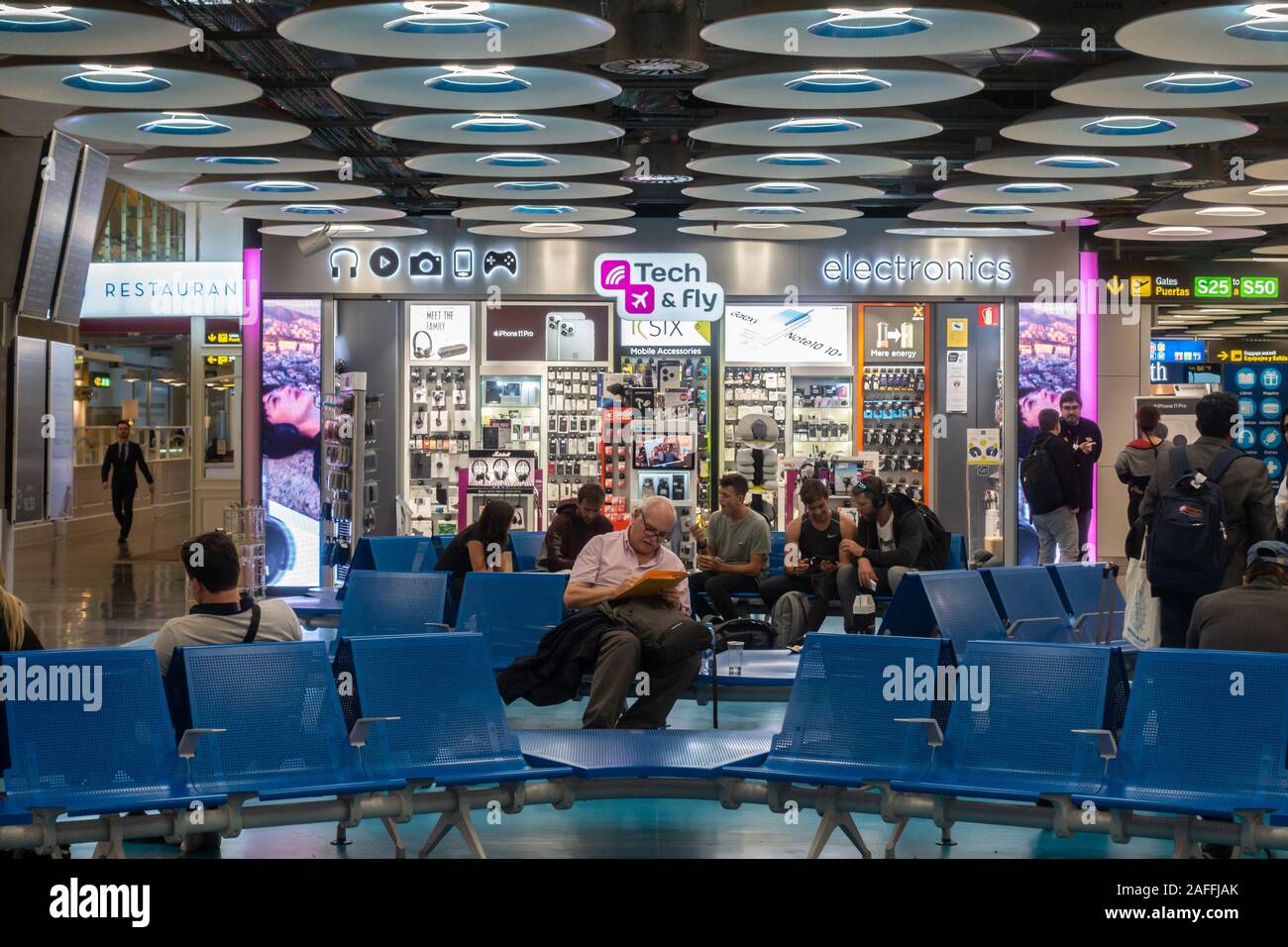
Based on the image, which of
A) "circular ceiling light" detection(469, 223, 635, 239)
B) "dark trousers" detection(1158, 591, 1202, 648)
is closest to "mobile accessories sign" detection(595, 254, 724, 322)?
"circular ceiling light" detection(469, 223, 635, 239)

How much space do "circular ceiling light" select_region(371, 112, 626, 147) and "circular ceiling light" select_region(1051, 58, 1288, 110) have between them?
276cm

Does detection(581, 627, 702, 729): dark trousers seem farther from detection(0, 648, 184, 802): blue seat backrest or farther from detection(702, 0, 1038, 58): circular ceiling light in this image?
detection(702, 0, 1038, 58): circular ceiling light

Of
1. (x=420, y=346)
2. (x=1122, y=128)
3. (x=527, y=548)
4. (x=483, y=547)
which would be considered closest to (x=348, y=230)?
(x=420, y=346)

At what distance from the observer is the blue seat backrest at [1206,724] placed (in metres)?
5.05

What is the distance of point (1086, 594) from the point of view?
8.98 meters

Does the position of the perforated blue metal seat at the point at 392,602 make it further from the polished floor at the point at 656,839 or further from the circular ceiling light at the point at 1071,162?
the circular ceiling light at the point at 1071,162

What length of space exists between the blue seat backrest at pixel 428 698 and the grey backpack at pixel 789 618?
4.37 metres

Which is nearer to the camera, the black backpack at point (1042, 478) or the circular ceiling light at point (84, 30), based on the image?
the circular ceiling light at point (84, 30)

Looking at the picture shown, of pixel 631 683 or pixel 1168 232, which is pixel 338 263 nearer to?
pixel 1168 232

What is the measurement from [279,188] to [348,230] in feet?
7.09

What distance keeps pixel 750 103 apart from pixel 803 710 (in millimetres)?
4480

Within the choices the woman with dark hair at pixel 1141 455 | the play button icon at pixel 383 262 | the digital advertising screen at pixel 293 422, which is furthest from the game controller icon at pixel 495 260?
the woman with dark hair at pixel 1141 455
